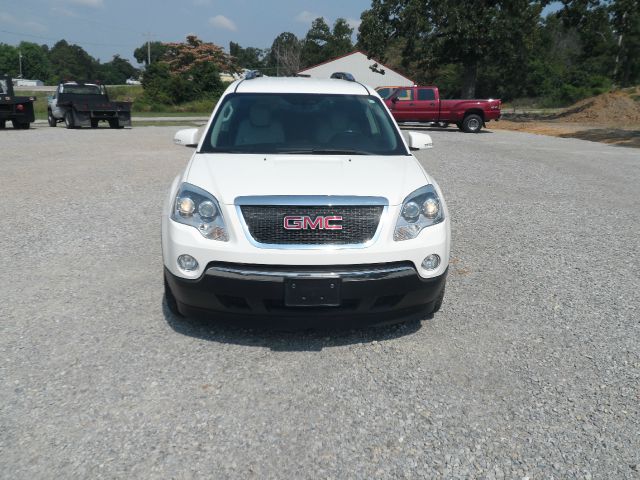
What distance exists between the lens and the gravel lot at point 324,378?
2.47 metres

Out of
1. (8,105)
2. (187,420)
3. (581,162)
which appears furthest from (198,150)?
(8,105)

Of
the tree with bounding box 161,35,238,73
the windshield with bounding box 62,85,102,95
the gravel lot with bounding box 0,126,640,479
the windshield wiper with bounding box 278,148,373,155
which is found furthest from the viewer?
the tree with bounding box 161,35,238,73

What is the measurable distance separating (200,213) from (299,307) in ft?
2.73

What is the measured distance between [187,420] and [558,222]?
5.79 m

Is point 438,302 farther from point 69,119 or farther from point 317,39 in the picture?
Answer: point 317,39

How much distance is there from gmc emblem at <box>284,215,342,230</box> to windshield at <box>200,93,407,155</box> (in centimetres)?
103

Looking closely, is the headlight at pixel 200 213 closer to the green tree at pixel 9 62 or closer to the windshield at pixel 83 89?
the windshield at pixel 83 89

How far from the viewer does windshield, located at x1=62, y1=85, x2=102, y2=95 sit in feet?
73.8

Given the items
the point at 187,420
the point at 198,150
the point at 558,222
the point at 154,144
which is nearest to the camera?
the point at 187,420

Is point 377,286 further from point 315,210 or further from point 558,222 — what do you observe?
point 558,222

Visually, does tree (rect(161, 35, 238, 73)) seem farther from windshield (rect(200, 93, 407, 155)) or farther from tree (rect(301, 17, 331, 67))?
windshield (rect(200, 93, 407, 155))

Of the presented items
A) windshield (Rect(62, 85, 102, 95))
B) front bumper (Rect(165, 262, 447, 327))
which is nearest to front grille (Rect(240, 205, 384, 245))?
front bumper (Rect(165, 262, 447, 327))

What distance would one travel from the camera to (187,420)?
2.73m

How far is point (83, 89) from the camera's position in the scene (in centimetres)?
2272
